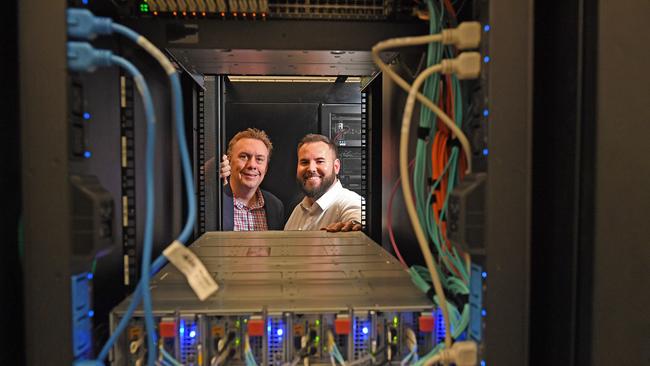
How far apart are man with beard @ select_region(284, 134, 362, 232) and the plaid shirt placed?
0.60ft

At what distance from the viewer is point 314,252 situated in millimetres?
1175

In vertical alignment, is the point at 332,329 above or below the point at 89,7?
below

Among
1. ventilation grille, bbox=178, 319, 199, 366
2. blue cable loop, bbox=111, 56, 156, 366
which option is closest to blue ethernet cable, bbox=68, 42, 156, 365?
blue cable loop, bbox=111, 56, 156, 366

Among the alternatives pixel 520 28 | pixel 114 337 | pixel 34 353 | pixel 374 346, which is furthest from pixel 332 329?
pixel 520 28

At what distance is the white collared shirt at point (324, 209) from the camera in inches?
106

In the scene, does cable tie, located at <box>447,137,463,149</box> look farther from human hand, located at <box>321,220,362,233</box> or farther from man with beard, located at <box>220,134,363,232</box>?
man with beard, located at <box>220,134,363,232</box>

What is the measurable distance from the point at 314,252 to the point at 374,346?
0.45m

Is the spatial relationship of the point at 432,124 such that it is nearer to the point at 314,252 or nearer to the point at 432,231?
the point at 432,231

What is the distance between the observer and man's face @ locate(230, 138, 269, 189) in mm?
2730

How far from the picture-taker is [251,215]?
284 centimetres

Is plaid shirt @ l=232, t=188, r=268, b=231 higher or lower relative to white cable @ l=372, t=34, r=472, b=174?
lower

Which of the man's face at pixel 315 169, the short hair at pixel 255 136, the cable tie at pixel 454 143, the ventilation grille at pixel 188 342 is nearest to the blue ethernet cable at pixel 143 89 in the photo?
the ventilation grille at pixel 188 342

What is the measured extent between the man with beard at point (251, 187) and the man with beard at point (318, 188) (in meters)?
0.15

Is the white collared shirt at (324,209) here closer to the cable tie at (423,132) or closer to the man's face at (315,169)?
the man's face at (315,169)
